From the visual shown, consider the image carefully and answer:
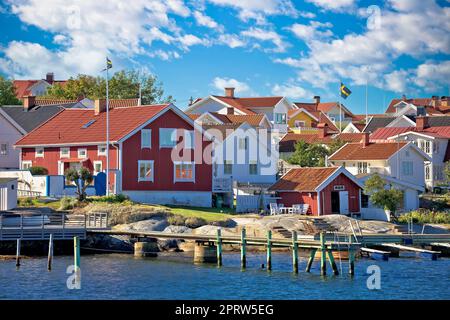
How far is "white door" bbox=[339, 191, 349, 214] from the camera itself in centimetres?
7075

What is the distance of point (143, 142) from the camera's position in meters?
70.2

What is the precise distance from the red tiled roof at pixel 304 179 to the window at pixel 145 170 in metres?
9.30

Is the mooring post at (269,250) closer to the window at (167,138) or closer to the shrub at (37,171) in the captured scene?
the window at (167,138)

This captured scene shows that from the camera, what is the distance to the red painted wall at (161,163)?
227ft

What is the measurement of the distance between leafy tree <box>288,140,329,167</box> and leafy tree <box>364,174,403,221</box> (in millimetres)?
23052

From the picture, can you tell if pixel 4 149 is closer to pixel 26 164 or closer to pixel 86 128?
pixel 26 164

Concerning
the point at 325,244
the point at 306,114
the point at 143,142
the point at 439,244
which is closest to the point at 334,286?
the point at 325,244

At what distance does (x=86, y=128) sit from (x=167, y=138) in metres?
7.27

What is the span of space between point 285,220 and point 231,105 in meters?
53.8

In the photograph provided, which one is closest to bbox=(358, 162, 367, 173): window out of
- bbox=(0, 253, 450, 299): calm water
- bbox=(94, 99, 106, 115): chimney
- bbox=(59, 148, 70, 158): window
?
bbox=(94, 99, 106, 115): chimney

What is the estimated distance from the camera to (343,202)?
70.9 metres

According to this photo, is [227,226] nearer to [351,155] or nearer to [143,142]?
[143,142]

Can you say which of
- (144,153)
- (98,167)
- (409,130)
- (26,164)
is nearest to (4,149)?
(26,164)

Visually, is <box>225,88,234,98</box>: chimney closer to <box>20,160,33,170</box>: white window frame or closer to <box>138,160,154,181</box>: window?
<box>20,160,33,170</box>: white window frame
